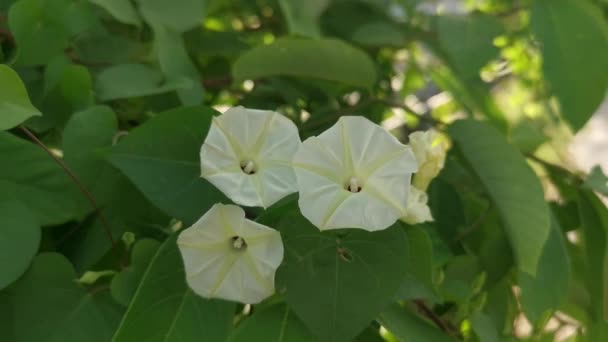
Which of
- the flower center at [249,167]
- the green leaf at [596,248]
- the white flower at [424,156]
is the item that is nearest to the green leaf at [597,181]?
the green leaf at [596,248]

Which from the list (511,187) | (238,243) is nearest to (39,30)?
A: (238,243)

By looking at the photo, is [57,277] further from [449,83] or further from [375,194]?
[449,83]

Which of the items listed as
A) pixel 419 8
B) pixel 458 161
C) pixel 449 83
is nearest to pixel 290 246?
pixel 458 161

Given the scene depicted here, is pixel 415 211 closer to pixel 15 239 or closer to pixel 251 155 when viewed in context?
pixel 251 155

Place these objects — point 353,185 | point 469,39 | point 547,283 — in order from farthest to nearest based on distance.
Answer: point 469,39 < point 547,283 < point 353,185

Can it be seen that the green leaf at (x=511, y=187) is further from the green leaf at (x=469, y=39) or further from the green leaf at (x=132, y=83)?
the green leaf at (x=132, y=83)

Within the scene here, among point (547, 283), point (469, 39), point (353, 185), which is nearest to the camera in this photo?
point (353, 185)
